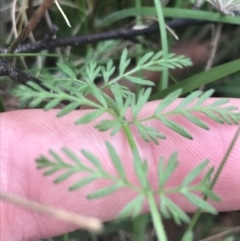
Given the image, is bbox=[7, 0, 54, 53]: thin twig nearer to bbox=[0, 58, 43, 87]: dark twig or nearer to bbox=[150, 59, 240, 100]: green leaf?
bbox=[0, 58, 43, 87]: dark twig

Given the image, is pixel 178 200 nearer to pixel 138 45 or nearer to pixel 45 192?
pixel 45 192

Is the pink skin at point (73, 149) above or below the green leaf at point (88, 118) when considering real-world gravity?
below

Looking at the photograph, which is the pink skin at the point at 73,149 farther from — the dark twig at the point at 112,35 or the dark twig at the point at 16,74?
the dark twig at the point at 112,35

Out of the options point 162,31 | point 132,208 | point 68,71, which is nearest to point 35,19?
point 68,71

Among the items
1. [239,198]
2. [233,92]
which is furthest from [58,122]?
[233,92]

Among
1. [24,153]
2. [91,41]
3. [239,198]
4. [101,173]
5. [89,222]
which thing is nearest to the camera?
[89,222]

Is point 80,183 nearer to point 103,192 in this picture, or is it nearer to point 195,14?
point 103,192

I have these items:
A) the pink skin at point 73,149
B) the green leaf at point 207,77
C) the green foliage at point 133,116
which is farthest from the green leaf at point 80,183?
the green leaf at point 207,77

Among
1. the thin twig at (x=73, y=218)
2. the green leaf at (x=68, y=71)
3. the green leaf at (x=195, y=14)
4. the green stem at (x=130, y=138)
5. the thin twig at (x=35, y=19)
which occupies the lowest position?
the thin twig at (x=73, y=218)

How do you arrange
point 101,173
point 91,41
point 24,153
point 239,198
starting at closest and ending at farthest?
1. point 101,173
2. point 24,153
3. point 239,198
4. point 91,41
